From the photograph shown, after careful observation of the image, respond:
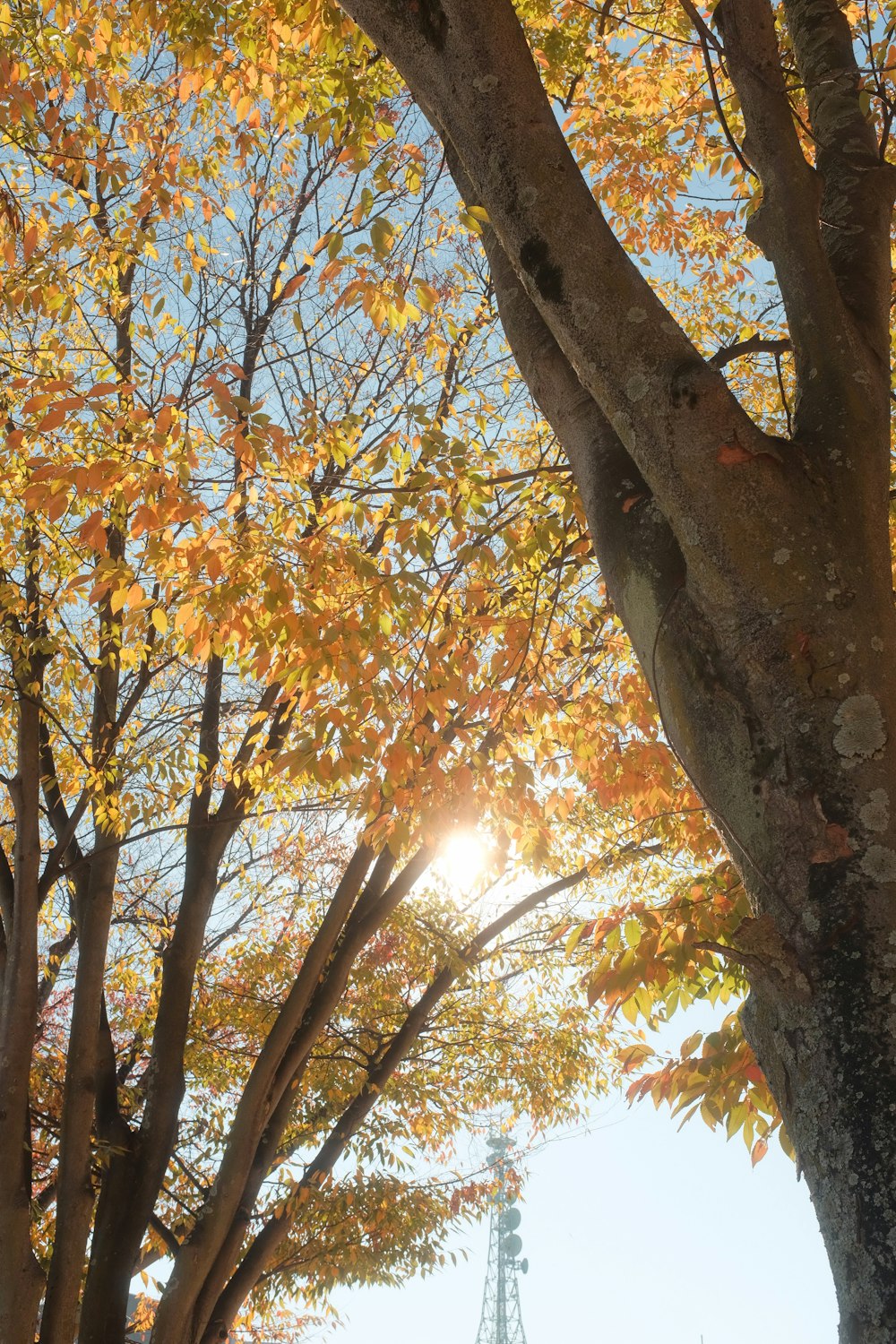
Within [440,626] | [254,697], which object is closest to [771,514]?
[440,626]

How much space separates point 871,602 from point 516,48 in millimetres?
1589

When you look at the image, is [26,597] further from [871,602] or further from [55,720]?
[871,602]

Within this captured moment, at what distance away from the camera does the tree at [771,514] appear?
55.6 inches

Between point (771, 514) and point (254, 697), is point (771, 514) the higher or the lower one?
the lower one

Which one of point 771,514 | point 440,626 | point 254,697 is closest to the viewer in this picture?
point 771,514

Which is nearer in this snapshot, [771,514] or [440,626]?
[771,514]

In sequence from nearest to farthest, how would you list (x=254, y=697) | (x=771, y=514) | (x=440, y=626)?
(x=771, y=514) → (x=440, y=626) → (x=254, y=697)

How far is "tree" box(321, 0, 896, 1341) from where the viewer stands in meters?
1.41

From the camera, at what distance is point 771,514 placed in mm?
1737

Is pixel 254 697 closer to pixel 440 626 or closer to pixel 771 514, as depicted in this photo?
pixel 440 626

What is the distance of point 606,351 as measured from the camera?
1990mm

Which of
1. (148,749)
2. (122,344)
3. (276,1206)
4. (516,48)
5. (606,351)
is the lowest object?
(276,1206)

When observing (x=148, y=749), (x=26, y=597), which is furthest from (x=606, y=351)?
(x=26, y=597)

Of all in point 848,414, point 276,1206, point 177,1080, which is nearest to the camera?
point 848,414
